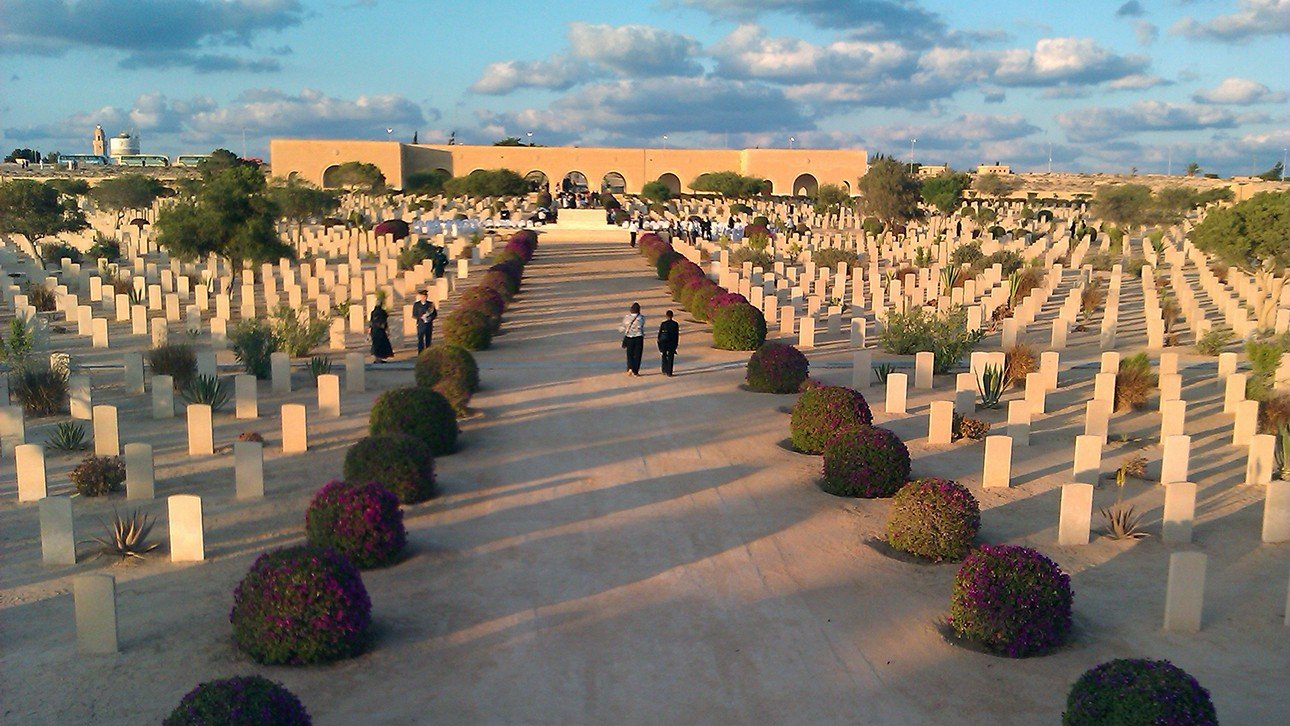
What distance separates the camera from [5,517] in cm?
958

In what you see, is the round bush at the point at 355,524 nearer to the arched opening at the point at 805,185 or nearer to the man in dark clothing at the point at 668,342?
the man in dark clothing at the point at 668,342

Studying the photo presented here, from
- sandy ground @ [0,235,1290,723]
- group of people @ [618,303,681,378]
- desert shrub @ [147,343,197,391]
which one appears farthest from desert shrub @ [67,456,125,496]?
group of people @ [618,303,681,378]

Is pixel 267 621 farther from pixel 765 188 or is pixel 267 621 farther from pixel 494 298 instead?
pixel 765 188

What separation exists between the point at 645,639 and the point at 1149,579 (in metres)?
4.09

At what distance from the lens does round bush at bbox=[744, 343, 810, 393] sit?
50.1ft

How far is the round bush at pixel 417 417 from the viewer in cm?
1130

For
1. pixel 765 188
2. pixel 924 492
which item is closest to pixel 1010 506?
pixel 924 492

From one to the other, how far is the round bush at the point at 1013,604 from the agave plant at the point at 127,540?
20.5 feet

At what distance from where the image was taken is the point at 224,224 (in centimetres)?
2450

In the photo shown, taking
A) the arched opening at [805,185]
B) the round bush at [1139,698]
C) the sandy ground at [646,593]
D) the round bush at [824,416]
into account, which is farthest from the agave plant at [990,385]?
the arched opening at [805,185]

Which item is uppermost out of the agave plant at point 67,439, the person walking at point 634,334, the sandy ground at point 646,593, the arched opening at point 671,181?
the arched opening at point 671,181

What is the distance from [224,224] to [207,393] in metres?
12.0

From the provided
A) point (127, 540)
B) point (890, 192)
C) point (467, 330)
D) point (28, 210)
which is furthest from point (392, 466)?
point (890, 192)

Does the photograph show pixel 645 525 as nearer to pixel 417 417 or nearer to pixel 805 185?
pixel 417 417
